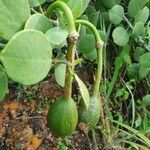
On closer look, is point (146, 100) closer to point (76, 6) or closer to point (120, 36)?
point (120, 36)

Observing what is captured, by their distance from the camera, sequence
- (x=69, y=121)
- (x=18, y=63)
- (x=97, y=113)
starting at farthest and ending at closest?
(x=97, y=113) < (x=69, y=121) < (x=18, y=63)

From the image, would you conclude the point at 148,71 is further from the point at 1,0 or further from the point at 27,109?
the point at 1,0

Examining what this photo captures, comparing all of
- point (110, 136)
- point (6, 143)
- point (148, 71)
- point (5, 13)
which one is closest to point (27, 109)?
point (6, 143)

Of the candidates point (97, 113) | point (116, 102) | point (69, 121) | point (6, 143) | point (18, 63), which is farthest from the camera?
point (116, 102)

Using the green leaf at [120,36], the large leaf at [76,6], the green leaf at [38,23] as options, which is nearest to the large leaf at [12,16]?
the green leaf at [38,23]

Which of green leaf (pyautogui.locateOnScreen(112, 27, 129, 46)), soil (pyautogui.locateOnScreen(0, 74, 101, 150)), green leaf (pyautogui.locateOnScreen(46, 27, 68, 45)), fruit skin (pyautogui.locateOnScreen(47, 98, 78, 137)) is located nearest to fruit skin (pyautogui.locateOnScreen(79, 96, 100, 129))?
fruit skin (pyautogui.locateOnScreen(47, 98, 78, 137))

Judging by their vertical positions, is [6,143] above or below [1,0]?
below

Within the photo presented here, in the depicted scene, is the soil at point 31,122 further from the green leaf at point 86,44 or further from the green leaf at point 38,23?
the green leaf at point 38,23
